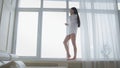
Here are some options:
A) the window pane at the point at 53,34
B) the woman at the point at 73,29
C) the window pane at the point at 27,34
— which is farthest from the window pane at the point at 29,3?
the woman at the point at 73,29

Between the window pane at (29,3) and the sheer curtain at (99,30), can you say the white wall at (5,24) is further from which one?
the sheer curtain at (99,30)

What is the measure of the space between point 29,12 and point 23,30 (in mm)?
545

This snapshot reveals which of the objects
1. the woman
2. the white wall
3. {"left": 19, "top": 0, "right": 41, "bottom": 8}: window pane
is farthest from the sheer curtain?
the white wall

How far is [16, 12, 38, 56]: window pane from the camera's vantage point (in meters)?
4.02

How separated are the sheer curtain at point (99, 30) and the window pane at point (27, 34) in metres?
1.30

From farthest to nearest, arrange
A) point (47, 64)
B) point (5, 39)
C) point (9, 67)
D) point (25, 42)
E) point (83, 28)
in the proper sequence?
point (25, 42)
point (83, 28)
point (5, 39)
point (47, 64)
point (9, 67)

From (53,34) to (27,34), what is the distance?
2.29 ft

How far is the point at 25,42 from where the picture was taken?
409 centimetres

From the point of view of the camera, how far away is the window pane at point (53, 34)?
13.2ft

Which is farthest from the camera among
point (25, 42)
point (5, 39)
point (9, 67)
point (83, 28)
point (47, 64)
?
point (25, 42)

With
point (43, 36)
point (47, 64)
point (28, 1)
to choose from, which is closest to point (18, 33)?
point (43, 36)

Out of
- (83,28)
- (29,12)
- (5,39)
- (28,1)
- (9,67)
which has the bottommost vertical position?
(9,67)

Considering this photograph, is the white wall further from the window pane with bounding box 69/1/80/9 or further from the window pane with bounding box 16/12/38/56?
the window pane with bounding box 69/1/80/9

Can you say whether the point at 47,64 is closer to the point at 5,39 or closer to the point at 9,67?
the point at 5,39
